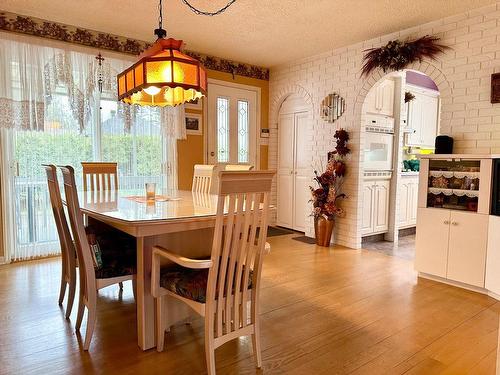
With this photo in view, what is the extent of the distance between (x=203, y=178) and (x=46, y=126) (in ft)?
6.07

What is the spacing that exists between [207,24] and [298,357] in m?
3.41

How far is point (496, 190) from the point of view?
9.68ft

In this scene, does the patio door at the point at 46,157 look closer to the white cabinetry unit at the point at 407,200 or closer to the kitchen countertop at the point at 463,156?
the kitchen countertop at the point at 463,156

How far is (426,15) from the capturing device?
11.6 feet

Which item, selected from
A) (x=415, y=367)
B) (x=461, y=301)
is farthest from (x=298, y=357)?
(x=461, y=301)

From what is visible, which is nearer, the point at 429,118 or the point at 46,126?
the point at 46,126

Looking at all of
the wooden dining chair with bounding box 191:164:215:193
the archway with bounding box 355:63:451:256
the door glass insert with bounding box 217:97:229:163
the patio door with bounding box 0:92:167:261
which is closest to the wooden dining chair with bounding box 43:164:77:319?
the wooden dining chair with bounding box 191:164:215:193

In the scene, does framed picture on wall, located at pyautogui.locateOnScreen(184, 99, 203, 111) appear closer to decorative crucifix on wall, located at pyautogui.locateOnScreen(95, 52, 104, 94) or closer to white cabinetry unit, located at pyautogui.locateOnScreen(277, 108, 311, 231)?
decorative crucifix on wall, located at pyautogui.locateOnScreen(95, 52, 104, 94)

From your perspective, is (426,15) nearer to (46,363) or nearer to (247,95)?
(247,95)

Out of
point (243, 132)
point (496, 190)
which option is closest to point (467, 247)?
point (496, 190)

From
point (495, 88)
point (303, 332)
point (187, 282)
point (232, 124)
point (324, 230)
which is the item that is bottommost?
point (303, 332)

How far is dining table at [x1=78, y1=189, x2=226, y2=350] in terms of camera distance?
1.89m

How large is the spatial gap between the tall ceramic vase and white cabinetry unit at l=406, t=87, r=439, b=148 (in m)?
2.03

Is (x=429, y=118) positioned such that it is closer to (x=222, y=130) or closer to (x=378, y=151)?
(x=378, y=151)
